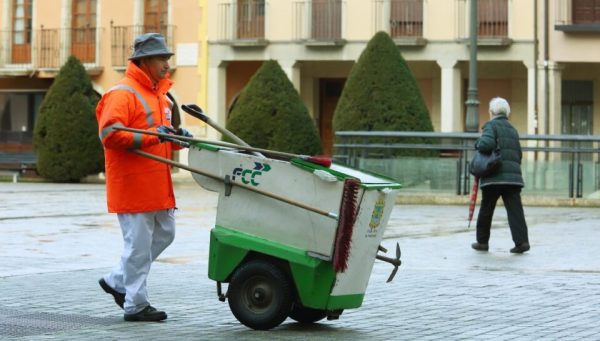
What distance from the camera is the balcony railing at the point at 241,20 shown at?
45719 millimetres

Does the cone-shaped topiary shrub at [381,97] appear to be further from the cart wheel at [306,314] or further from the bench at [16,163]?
the cart wheel at [306,314]

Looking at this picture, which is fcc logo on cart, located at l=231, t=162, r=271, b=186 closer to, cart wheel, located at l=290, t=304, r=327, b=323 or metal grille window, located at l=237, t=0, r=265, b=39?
cart wheel, located at l=290, t=304, r=327, b=323

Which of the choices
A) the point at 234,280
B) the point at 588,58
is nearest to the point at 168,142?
the point at 234,280

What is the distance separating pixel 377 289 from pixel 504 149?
458cm

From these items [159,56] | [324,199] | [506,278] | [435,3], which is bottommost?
[506,278]

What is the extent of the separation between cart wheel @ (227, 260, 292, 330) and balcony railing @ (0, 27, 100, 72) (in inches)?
1549

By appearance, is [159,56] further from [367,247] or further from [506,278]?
[506,278]

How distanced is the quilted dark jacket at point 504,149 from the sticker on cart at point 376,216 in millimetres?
7007

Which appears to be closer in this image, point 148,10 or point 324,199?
point 324,199

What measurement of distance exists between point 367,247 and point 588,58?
107 feet

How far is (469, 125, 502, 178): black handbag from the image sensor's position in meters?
16.1

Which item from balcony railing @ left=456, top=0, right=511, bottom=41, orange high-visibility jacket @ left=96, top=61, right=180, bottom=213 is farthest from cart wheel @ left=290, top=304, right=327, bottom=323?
balcony railing @ left=456, top=0, right=511, bottom=41

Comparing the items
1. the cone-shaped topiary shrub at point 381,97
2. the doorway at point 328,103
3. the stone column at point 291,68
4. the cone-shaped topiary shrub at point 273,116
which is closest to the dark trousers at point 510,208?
the cone-shaped topiary shrub at point 381,97

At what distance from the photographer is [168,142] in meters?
9.78
